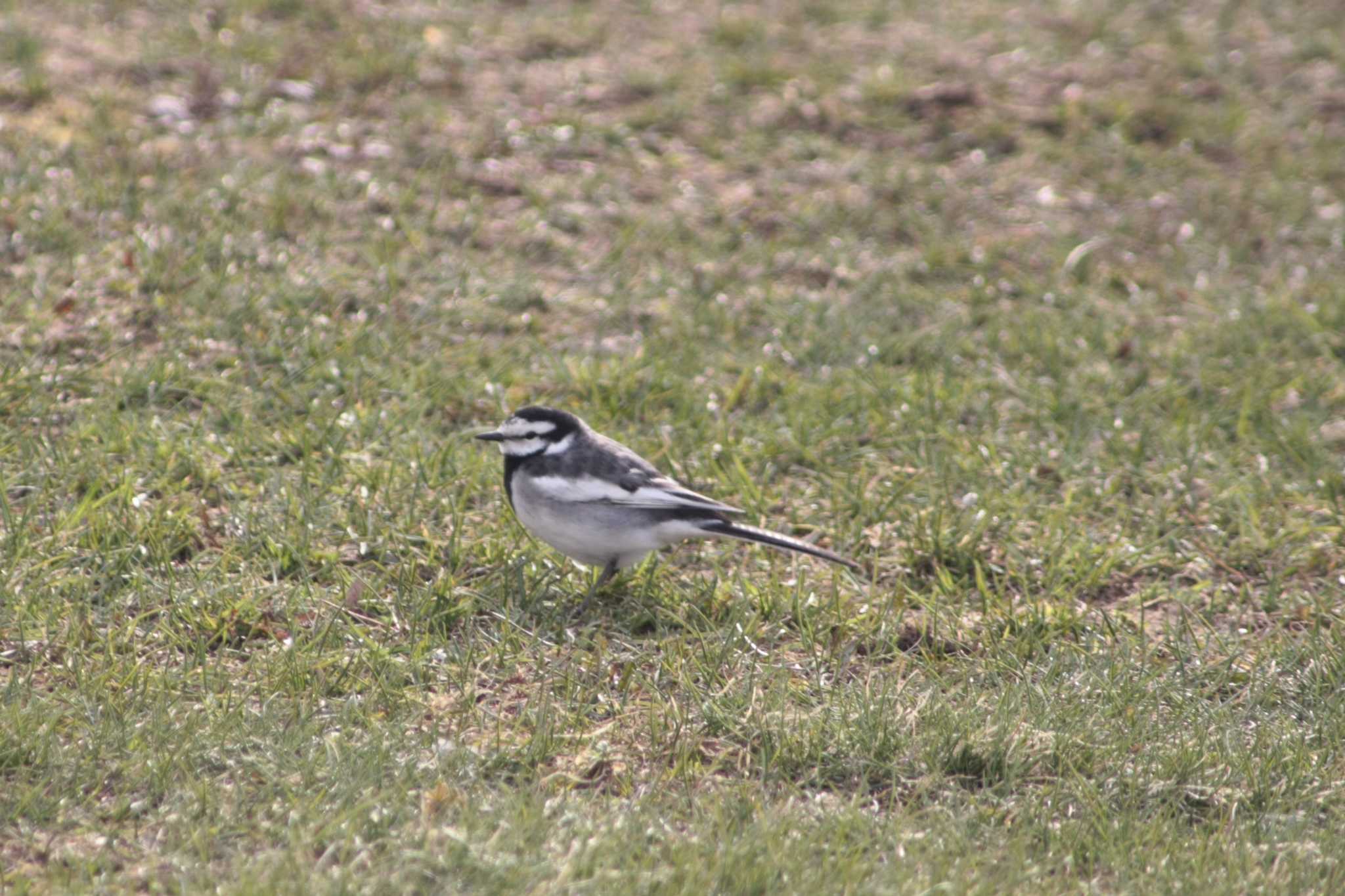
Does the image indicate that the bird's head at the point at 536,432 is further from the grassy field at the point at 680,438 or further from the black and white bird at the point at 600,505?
the grassy field at the point at 680,438

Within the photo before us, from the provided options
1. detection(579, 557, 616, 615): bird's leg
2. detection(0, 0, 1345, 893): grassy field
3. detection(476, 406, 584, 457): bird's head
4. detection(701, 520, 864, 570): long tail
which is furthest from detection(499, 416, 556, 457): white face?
detection(701, 520, 864, 570): long tail

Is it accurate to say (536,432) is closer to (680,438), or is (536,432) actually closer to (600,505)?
(600,505)

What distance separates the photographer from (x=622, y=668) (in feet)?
18.8

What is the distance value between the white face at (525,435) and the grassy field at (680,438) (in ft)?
1.40

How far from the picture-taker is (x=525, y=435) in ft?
21.2

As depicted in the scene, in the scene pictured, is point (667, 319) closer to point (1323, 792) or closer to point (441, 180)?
point (441, 180)

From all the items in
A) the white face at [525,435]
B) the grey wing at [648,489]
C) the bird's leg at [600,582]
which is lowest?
the bird's leg at [600,582]

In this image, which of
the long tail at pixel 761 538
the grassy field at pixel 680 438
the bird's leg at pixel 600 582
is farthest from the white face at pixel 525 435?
the long tail at pixel 761 538

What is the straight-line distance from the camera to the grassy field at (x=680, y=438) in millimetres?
4723

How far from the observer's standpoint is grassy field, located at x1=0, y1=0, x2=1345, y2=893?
4.72 meters

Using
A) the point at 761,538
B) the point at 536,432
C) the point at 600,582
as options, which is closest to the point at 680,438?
the point at 536,432

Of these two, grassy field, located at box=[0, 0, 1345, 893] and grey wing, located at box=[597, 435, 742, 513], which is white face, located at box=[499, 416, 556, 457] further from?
grassy field, located at box=[0, 0, 1345, 893]

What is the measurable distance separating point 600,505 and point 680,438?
4.97ft

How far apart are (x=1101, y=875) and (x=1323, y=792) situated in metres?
0.96
